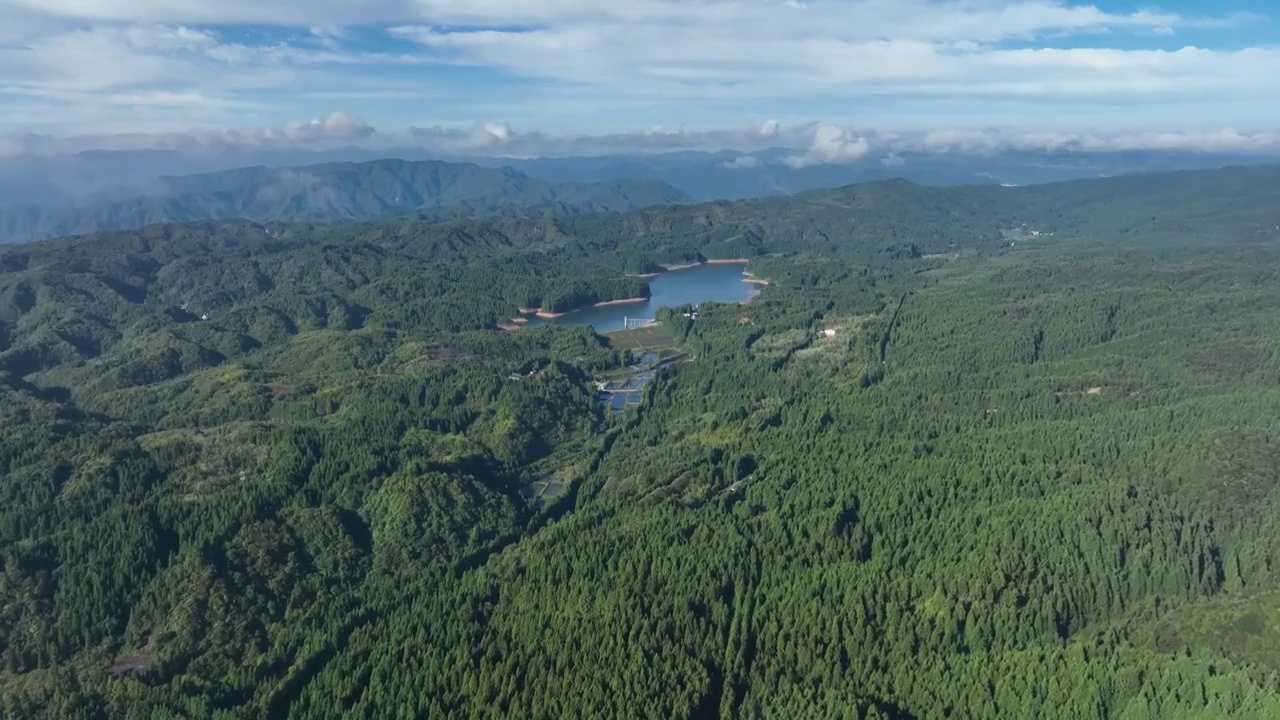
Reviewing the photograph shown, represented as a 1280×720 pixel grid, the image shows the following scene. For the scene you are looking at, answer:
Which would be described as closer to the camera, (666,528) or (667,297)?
(666,528)

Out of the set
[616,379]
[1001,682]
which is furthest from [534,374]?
[1001,682]

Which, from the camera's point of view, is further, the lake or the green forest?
the lake

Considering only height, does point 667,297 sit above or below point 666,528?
above

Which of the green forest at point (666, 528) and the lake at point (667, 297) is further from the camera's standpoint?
the lake at point (667, 297)
